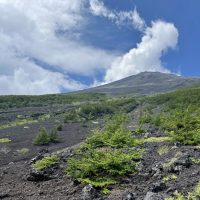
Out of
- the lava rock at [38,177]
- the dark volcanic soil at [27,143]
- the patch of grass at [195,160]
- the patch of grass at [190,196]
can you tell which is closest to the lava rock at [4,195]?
the lava rock at [38,177]

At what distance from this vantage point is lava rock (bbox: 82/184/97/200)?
1603 cm

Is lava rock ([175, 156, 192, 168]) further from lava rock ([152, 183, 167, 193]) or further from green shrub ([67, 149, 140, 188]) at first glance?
lava rock ([152, 183, 167, 193])

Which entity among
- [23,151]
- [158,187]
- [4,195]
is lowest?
[4,195]

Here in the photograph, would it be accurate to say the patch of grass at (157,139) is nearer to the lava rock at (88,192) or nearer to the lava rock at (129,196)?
the lava rock at (88,192)

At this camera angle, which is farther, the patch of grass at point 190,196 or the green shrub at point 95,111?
the green shrub at point 95,111

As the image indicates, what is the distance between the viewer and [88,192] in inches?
645

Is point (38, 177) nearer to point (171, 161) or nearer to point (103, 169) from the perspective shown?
point (103, 169)

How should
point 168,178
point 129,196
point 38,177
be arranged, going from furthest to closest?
point 38,177
point 168,178
point 129,196

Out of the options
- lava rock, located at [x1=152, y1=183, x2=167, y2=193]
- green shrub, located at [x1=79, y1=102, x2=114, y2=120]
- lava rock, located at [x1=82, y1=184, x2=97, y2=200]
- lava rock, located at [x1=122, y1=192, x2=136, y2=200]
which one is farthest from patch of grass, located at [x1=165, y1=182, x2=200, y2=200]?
green shrub, located at [x1=79, y1=102, x2=114, y2=120]

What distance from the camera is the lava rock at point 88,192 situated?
16.0 metres

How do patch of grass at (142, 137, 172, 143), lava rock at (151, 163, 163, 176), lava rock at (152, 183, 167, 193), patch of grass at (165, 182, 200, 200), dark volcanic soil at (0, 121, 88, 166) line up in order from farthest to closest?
1. dark volcanic soil at (0, 121, 88, 166)
2. patch of grass at (142, 137, 172, 143)
3. lava rock at (151, 163, 163, 176)
4. lava rock at (152, 183, 167, 193)
5. patch of grass at (165, 182, 200, 200)

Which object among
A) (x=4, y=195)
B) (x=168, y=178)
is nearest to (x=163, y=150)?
(x=168, y=178)

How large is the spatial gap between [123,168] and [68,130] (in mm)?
41177

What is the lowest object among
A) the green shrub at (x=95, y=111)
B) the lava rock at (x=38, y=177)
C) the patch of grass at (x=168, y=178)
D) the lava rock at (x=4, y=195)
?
the lava rock at (x=4, y=195)
